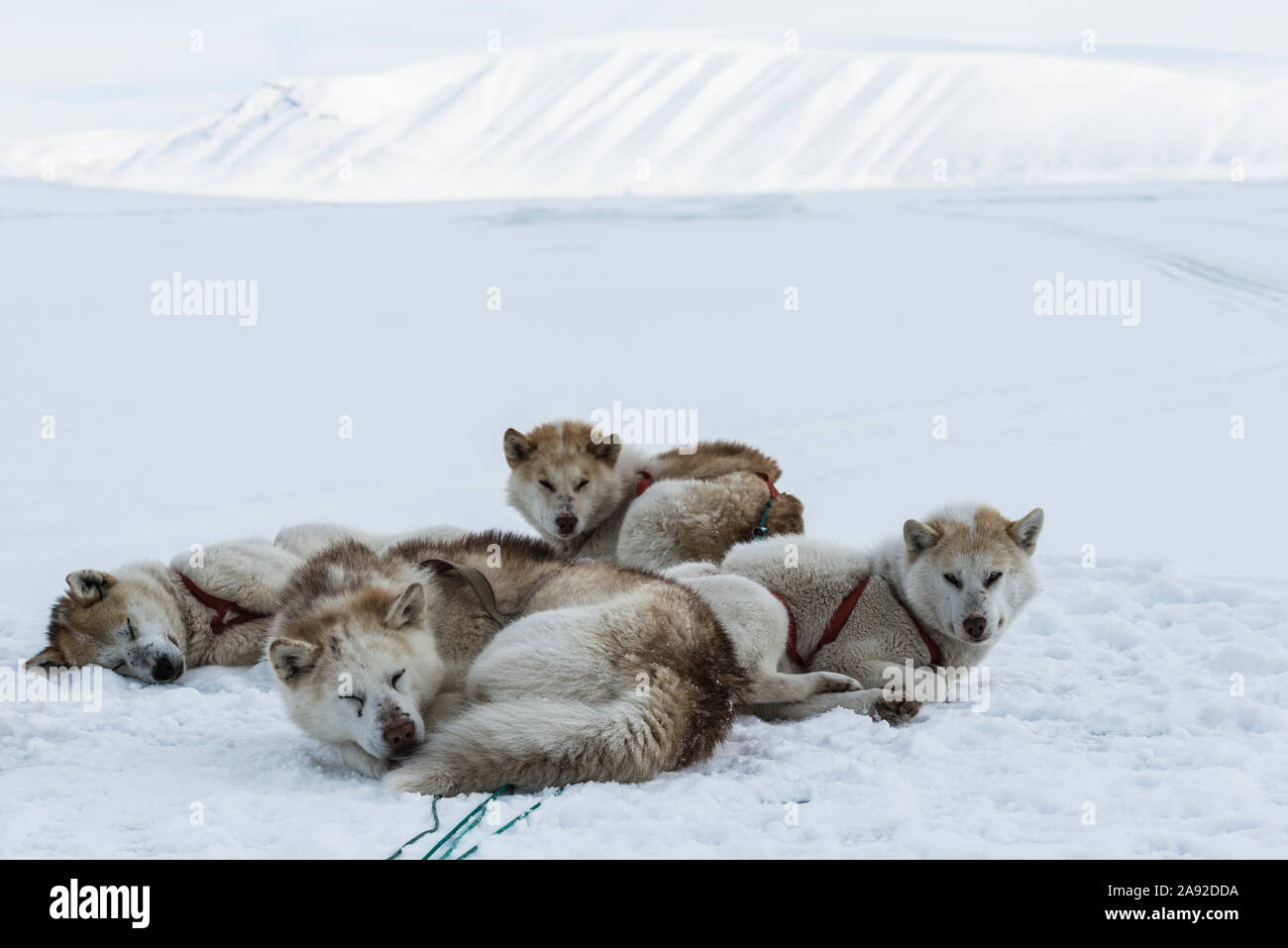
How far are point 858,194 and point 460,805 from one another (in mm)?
29258

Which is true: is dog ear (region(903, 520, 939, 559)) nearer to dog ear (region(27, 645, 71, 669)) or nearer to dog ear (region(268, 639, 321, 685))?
dog ear (region(268, 639, 321, 685))

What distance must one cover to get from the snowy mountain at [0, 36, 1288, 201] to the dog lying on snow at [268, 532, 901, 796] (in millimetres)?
34306

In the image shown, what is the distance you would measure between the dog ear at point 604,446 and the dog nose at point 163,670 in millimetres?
2340

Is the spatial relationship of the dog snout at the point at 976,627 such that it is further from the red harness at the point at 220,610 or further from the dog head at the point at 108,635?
the dog head at the point at 108,635

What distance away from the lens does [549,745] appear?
346 cm

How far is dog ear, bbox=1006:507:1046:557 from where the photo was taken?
15.4 ft

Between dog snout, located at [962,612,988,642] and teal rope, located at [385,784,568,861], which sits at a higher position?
dog snout, located at [962,612,988,642]

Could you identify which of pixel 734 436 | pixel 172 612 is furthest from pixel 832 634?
pixel 734 436

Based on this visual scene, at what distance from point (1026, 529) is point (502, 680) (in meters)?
2.28

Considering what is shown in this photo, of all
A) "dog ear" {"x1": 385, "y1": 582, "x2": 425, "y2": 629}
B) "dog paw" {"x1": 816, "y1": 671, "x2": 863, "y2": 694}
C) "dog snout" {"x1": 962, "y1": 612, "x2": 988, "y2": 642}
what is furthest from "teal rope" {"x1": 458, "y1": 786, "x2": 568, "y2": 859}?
"dog snout" {"x1": 962, "y1": 612, "x2": 988, "y2": 642}

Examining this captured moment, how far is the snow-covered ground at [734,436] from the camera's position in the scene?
3449mm

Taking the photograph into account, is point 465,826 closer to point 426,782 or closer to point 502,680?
point 426,782

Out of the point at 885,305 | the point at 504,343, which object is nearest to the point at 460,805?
the point at 504,343

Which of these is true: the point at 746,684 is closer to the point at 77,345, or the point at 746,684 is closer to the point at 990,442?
the point at 990,442
